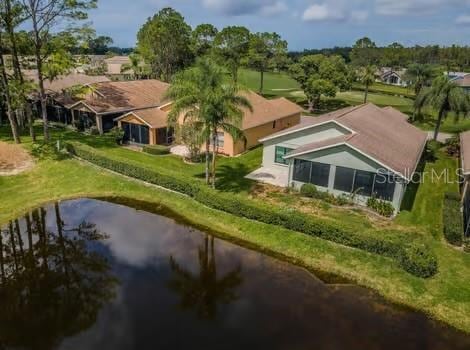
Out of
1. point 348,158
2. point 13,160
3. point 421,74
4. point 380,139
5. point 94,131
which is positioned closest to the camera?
point 348,158

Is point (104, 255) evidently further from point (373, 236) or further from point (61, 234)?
point (373, 236)

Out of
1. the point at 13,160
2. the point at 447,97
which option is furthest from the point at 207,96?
the point at 447,97

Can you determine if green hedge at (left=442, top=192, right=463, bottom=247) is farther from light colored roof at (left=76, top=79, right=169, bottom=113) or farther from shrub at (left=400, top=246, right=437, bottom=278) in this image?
light colored roof at (left=76, top=79, right=169, bottom=113)

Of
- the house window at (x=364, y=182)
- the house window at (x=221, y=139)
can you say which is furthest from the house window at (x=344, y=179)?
the house window at (x=221, y=139)

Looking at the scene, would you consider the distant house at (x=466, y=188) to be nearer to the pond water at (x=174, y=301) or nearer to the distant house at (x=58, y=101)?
the pond water at (x=174, y=301)

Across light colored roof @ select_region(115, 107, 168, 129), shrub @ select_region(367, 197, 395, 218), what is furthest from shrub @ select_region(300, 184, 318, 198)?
light colored roof @ select_region(115, 107, 168, 129)

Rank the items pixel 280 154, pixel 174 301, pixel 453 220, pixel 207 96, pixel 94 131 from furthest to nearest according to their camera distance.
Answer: pixel 94 131 < pixel 280 154 < pixel 207 96 < pixel 453 220 < pixel 174 301

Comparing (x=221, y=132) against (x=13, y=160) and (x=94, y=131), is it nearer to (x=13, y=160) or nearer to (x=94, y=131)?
(x=94, y=131)
